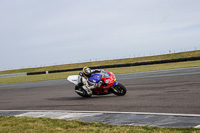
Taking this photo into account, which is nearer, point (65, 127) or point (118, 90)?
point (65, 127)

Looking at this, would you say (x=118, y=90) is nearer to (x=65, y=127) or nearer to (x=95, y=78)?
(x=95, y=78)

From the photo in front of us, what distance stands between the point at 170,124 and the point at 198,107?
6.80 feet

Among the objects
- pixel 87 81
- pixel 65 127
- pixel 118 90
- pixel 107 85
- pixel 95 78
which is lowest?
pixel 65 127

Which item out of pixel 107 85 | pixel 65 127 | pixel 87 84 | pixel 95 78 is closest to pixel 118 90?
pixel 107 85

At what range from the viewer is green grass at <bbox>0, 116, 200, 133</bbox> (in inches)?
213

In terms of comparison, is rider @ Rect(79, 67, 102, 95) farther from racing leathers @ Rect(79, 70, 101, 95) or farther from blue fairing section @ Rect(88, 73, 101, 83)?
blue fairing section @ Rect(88, 73, 101, 83)

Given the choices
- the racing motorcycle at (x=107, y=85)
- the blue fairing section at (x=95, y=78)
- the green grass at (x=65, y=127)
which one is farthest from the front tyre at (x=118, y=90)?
the green grass at (x=65, y=127)

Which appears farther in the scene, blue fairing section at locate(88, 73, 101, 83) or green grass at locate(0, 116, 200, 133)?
blue fairing section at locate(88, 73, 101, 83)

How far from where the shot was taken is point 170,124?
589 centimetres

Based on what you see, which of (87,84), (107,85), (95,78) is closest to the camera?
(107,85)

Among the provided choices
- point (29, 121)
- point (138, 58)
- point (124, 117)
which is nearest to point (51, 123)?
point (29, 121)

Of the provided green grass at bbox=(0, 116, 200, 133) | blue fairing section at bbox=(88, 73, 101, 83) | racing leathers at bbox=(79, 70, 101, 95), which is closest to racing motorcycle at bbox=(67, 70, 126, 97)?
blue fairing section at bbox=(88, 73, 101, 83)

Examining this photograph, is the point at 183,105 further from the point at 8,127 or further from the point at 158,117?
the point at 8,127

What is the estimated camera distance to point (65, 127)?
6.45 m
